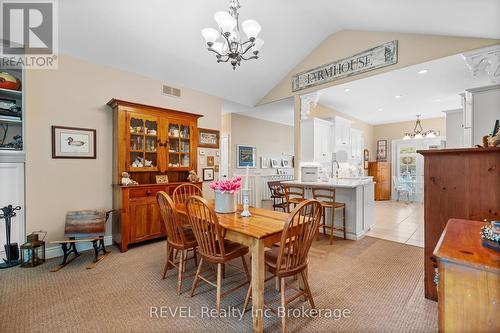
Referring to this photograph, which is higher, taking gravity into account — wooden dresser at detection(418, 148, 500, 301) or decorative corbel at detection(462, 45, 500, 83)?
decorative corbel at detection(462, 45, 500, 83)

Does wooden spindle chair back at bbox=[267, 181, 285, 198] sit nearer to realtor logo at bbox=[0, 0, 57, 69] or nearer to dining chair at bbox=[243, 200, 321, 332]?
dining chair at bbox=[243, 200, 321, 332]

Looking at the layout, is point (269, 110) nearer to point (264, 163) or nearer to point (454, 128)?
point (264, 163)

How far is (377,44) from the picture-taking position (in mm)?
3809

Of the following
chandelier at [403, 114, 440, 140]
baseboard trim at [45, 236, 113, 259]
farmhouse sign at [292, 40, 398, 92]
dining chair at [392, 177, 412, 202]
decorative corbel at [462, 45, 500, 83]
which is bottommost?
baseboard trim at [45, 236, 113, 259]

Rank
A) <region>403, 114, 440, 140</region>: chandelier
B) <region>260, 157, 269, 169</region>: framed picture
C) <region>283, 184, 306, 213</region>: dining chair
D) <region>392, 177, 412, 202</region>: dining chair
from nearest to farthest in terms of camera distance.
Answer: <region>283, 184, 306, 213</region>: dining chair
<region>260, 157, 269, 169</region>: framed picture
<region>403, 114, 440, 140</region>: chandelier
<region>392, 177, 412, 202</region>: dining chair

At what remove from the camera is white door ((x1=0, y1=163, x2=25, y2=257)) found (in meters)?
2.82

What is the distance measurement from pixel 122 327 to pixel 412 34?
16.3 ft

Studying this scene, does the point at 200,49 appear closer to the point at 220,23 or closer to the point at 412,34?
the point at 220,23

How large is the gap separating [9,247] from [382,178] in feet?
30.7

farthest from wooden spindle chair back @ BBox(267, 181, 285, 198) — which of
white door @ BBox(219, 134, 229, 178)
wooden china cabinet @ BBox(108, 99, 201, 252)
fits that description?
wooden china cabinet @ BBox(108, 99, 201, 252)

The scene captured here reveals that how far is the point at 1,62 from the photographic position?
112 inches

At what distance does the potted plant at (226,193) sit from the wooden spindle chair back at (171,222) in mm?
430

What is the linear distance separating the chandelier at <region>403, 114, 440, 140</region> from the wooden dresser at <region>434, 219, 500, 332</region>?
303 inches

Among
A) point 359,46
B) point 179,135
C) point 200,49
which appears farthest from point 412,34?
point 179,135
